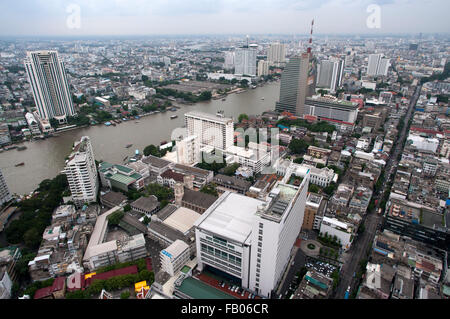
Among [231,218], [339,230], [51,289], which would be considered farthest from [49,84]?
[339,230]

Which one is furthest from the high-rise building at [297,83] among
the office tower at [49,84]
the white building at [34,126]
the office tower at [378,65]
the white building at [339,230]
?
the office tower at [378,65]

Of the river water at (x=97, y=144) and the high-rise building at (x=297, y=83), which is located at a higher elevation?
the high-rise building at (x=297, y=83)

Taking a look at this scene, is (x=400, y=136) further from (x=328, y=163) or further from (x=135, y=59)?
→ (x=135, y=59)

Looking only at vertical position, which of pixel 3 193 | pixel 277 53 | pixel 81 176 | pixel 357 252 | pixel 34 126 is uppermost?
pixel 277 53

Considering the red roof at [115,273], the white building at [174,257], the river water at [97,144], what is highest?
the white building at [174,257]

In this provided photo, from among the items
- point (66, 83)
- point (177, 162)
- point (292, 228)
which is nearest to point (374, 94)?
point (177, 162)

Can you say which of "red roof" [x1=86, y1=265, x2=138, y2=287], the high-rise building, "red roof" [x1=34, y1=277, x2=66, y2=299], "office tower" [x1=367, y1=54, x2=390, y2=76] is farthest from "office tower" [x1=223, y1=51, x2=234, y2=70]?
"red roof" [x1=34, y1=277, x2=66, y2=299]

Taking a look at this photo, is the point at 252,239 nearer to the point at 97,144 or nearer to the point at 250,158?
the point at 250,158

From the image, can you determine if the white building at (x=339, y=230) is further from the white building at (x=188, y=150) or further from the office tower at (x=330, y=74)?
the office tower at (x=330, y=74)
